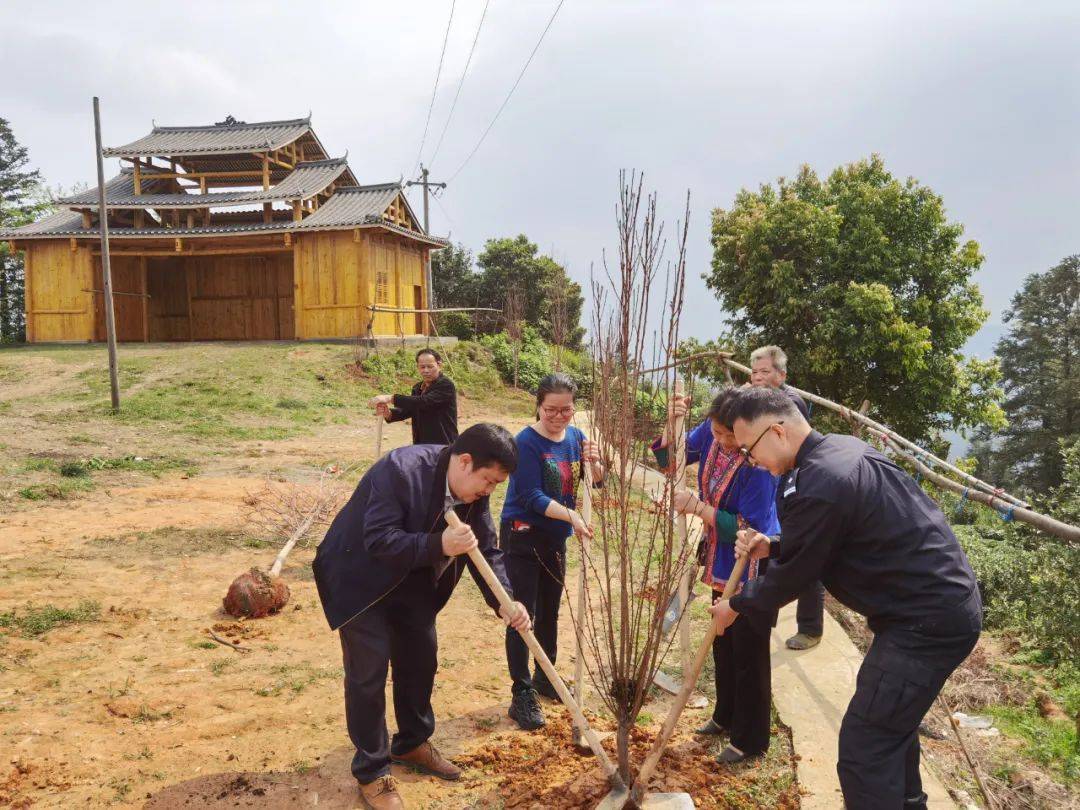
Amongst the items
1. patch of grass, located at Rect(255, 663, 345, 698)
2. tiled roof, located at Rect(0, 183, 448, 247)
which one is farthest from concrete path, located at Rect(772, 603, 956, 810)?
tiled roof, located at Rect(0, 183, 448, 247)

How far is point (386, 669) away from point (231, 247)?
20.4 meters

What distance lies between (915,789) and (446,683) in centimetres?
250

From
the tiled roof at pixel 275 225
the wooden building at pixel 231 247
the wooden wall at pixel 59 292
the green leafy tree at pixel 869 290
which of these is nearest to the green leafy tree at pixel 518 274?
the wooden building at pixel 231 247

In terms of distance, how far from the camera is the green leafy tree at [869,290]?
14.9 m

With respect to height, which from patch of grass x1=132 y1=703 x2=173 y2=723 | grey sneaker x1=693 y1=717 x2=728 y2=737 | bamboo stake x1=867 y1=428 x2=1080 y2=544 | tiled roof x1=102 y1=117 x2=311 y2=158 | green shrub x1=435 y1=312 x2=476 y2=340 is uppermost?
tiled roof x1=102 y1=117 x2=311 y2=158

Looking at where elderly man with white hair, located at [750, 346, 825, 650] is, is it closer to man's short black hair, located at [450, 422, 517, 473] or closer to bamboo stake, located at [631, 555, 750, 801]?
bamboo stake, located at [631, 555, 750, 801]

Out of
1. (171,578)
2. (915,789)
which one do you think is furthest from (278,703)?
(915,789)

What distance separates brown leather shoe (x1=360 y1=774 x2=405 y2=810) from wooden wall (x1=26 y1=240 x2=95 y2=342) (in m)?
21.5

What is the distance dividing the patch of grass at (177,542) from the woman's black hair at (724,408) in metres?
5.33

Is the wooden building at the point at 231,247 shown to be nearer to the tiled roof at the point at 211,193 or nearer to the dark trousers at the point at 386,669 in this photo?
the tiled roof at the point at 211,193

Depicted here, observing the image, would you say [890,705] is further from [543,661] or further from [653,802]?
[543,661]

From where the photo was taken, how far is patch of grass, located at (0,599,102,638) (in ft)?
15.4

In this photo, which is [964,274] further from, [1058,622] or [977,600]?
[977,600]

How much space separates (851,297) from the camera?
14.6 meters
